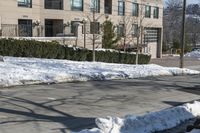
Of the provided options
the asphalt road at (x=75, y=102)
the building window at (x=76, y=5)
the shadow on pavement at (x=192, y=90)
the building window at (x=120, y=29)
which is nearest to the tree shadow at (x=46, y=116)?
the asphalt road at (x=75, y=102)

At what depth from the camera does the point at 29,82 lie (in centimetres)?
1789

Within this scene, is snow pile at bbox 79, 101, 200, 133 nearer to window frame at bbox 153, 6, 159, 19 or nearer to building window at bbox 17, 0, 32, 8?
building window at bbox 17, 0, 32, 8

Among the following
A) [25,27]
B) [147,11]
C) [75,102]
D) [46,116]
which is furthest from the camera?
[147,11]

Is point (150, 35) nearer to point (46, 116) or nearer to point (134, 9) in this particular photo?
point (134, 9)

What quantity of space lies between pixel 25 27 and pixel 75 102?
25.6m

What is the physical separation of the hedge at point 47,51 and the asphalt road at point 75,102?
7185 mm

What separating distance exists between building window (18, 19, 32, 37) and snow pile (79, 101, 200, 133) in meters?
26.2

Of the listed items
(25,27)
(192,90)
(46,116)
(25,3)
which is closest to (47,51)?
(25,27)

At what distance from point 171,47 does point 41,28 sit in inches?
1981

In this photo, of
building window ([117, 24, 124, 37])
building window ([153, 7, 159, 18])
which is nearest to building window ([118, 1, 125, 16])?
building window ([117, 24, 124, 37])

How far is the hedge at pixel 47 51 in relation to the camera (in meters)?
25.4

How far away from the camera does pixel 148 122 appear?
34.5 ft

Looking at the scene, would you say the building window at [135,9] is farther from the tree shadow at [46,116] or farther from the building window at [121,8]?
the tree shadow at [46,116]

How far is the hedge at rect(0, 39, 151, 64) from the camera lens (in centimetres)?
2539
